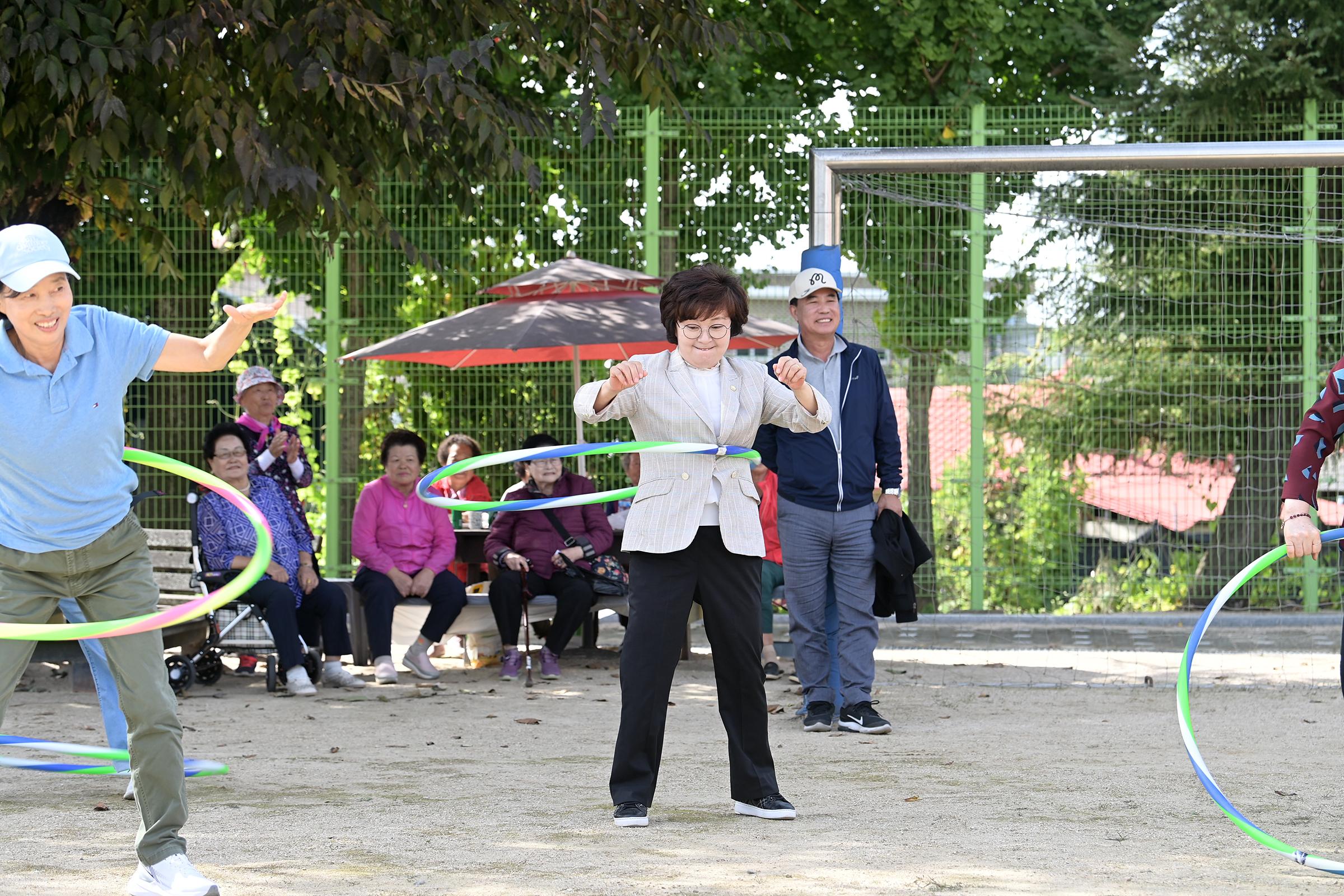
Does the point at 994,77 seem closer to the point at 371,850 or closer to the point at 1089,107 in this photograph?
the point at 1089,107

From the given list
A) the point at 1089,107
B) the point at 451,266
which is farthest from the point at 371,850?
the point at 1089,107

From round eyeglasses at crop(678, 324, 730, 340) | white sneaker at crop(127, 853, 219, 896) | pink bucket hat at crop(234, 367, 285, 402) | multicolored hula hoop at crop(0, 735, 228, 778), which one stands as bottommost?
white sneaker at crop(127, 853, 219, 896)

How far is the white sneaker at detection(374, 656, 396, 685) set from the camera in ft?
30.2

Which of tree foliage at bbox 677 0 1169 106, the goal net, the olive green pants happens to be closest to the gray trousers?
the olive green pants

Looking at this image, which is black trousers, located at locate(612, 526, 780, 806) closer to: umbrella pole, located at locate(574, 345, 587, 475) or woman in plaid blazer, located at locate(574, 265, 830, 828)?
woman in plaid blazer, located at locate(574, 265, 830, 828)

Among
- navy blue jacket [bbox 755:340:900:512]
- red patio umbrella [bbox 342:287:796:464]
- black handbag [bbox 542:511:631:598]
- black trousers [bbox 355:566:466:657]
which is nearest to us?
navy blue jacket [bbox 755:340:900:512]

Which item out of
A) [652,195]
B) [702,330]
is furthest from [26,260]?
[652,195]

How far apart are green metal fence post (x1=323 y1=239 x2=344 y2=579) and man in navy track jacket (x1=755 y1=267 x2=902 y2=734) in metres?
5.27

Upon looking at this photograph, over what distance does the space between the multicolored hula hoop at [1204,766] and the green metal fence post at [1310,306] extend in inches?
273

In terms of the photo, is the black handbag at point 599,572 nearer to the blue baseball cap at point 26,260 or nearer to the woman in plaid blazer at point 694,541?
the woman in plaid blazer at point 694,541

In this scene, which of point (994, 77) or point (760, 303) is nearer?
point (760, 303)

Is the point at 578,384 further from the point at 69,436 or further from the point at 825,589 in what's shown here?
the point at 69,436

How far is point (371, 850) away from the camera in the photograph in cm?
498

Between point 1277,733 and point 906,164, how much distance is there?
12.3 feet
